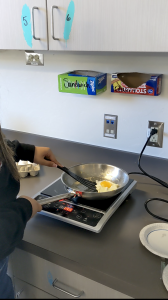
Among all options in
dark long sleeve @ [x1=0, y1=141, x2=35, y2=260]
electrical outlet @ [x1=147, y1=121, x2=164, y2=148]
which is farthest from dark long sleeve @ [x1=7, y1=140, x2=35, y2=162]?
electrical outlet @ [x1=147, y1=121, x2=164, y2=148]

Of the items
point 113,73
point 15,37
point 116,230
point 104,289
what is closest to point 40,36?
point 15,37

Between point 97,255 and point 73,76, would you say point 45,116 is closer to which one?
point 73,76

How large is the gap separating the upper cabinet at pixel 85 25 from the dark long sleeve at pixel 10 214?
20.1 inches

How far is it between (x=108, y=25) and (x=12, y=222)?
682 mm

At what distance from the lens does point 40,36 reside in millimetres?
1025

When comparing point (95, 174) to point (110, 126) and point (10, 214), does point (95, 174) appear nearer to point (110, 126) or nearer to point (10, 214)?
point (110, 126)

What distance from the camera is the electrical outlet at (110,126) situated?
1.33 metres

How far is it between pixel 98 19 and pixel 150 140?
599 millimetres

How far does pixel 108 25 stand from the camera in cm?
88

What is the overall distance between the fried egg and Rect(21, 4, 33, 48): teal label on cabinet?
606 mm

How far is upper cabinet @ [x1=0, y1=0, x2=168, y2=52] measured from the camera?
81cm

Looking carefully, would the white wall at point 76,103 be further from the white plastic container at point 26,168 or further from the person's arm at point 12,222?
the person's arm at point 12,222

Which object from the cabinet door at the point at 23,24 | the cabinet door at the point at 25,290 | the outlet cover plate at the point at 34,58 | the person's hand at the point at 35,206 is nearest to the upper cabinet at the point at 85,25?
the cabinet door at the point at 23,24

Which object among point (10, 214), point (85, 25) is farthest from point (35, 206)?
point (85, 25)
